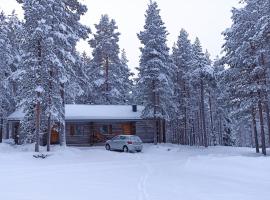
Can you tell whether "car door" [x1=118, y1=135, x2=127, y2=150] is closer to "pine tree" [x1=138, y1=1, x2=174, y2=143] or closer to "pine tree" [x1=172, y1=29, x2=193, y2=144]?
"pine tree" [x1=138, y1=1, x2=174, y2=143]

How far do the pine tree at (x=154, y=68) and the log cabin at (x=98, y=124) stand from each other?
230 centimetres

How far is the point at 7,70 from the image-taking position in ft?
135

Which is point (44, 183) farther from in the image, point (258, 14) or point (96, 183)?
point (258, 14)

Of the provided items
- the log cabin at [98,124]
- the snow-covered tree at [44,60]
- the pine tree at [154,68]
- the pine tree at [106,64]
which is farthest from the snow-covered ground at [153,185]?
the pine tree at [106,64]

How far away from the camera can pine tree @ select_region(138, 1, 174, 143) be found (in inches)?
1601

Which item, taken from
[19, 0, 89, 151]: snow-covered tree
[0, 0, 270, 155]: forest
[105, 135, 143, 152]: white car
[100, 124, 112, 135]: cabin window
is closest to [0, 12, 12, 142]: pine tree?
[0, 0, 270, 155]: forest

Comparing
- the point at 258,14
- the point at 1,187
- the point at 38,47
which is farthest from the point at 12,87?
the point at 1,187

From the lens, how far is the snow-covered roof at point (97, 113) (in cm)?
3978

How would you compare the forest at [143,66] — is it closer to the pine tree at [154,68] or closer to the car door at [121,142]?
the pine tree at [154,68]

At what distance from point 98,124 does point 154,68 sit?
Result: 9900 millimetres

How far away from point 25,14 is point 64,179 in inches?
672

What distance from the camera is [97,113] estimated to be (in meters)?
41.6

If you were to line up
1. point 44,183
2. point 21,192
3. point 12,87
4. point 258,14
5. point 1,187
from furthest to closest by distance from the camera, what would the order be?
point 12,87 → point 258,14 → point 44,183 → point 1,187 → point 21,192

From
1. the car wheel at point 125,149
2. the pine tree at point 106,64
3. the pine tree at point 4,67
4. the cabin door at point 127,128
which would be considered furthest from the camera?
the pine tree at point 106,64
